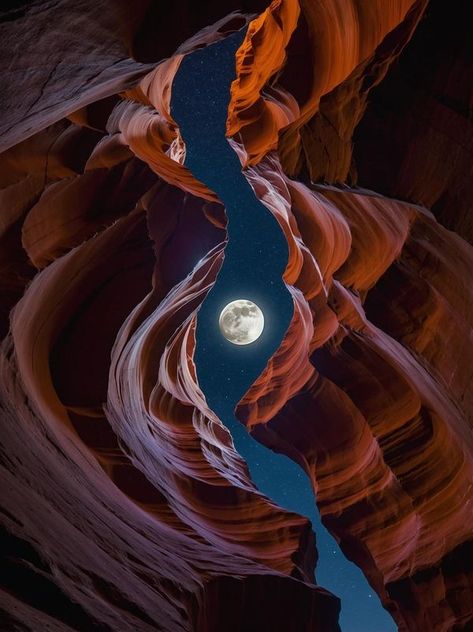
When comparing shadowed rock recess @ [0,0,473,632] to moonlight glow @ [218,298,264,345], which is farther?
moonlight glow @ [218,298,264,345]

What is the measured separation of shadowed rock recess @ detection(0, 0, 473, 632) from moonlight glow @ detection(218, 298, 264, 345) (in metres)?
17.7

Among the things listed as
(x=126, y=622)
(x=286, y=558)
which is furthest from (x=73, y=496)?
(x=286, y=558)

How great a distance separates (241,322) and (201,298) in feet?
66.6

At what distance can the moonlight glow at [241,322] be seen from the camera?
3595 centimetres

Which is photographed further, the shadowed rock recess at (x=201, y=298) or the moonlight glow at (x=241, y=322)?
the moonlight glow at (x=241, y=322)

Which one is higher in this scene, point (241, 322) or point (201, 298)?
point (201, 298)

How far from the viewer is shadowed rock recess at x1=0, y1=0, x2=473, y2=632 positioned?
5.01 meters

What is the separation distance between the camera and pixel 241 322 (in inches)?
1454

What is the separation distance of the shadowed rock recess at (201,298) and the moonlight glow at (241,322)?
17.7 meters

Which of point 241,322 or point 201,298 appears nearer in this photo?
point 201,298

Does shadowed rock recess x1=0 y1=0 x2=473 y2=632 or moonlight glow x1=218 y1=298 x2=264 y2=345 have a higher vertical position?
shadowed rock recess x1=0 y1=0 x2=473 y2=632

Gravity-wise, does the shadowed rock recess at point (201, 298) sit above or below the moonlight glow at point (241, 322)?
above

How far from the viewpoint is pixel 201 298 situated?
16.7m

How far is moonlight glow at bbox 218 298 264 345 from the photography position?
35950mm
